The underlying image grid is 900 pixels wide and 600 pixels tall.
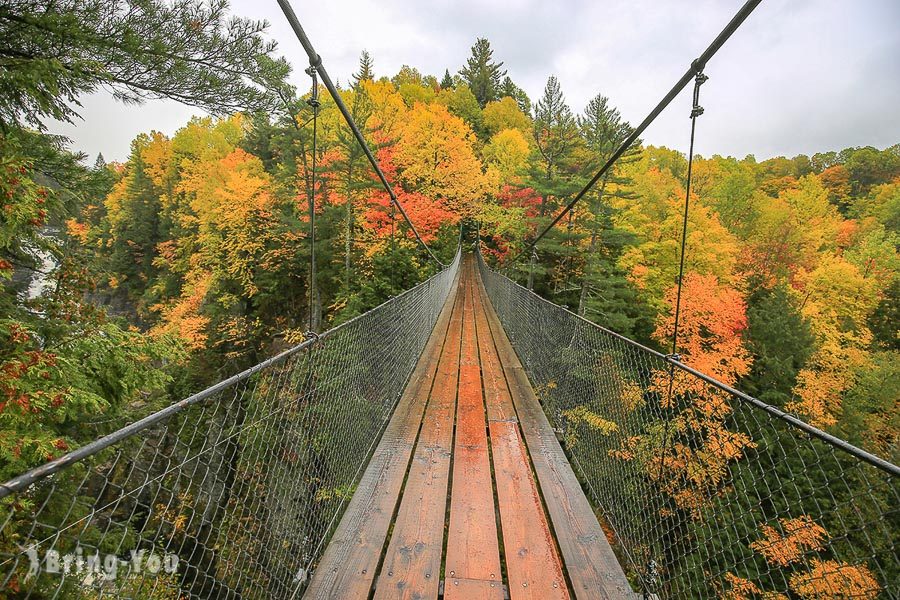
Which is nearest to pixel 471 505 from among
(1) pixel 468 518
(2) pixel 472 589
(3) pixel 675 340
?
(1) pixel 468 518

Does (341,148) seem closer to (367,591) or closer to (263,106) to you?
(263,106)

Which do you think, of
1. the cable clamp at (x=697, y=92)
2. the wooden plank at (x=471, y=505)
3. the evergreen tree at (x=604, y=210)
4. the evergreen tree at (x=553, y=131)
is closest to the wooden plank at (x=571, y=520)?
the wooden plank at (x=471, y=505)

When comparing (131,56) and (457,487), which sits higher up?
(131,56)

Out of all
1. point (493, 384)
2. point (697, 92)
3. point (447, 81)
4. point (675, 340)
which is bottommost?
point (493, 384)

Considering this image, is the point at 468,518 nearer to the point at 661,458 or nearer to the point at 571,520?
the point at 571,520

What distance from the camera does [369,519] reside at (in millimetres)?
1819

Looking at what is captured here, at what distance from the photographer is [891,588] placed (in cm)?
91

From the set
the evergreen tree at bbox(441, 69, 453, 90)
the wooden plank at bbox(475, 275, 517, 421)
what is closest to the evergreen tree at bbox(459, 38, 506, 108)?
the evergreen tree at bbox(441, 69, 453, 90)

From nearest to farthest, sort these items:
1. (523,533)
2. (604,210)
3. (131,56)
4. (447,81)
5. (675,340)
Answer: (675,340) → (523,533) → (131,56) → (604,210) → (447,81)

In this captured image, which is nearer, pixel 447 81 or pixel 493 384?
pixel 493 384

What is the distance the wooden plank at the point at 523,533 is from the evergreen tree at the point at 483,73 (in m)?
35.4

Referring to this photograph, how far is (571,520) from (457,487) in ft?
1.84

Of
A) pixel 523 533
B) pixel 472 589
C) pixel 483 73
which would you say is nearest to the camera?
pixel 472 589

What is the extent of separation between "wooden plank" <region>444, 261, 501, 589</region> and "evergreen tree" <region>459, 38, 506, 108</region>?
34.9 metres
